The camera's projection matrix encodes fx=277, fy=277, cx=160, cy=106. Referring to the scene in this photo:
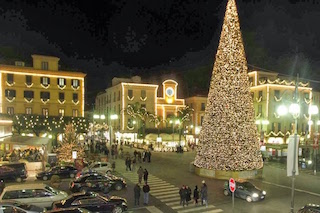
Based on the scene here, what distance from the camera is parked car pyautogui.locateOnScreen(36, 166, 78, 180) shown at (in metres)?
26.0

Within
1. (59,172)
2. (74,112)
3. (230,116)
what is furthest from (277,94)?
(59,172)

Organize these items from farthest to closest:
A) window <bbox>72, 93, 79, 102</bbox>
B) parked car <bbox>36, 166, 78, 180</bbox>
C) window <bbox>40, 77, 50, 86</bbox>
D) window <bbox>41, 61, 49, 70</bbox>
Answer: window <bbox>72, 93, 79, 102</bbox> → window <bbox>41, 61, 49, 70</bbox> → window <bbox>40, 77, 50, 86</bbox> → parked car <bbox>36, 166, 78, 180</bbox>

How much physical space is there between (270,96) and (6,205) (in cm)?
5341

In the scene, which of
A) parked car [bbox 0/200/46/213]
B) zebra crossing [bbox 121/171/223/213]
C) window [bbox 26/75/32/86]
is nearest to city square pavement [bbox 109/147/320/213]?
zebra crossing [bbox 121/171/223/213]

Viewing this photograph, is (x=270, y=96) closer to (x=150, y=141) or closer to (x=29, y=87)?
(x=150, y=141)

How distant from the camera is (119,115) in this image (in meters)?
61.3

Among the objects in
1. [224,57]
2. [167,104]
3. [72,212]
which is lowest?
[72,212]

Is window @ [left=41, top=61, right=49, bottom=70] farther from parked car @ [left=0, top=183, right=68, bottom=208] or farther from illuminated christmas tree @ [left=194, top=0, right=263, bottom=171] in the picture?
parked car @ [left=0, top=183, right=68, bottom=208]

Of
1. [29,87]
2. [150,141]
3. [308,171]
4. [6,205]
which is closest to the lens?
[6,205]

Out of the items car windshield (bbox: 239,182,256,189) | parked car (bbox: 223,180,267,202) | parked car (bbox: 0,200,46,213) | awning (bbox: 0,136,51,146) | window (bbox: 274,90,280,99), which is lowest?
parked car (bbox: 223,180,267,202)

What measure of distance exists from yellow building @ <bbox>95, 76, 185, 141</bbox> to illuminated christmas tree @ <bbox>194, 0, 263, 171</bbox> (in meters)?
31.8

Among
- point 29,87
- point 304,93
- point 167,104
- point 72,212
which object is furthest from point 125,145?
point 72,212

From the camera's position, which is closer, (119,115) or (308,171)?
(308,171)

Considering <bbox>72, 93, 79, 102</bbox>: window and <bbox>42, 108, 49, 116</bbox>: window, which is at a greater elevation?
<bbox>72, 93, 79, 102</bbox>: window
